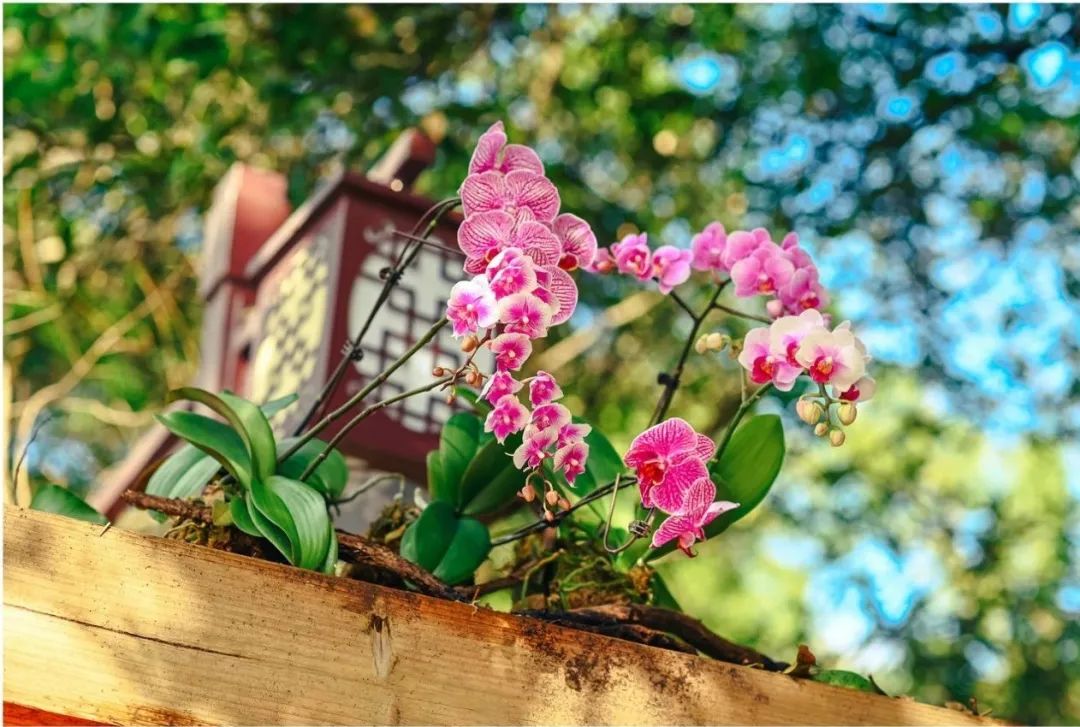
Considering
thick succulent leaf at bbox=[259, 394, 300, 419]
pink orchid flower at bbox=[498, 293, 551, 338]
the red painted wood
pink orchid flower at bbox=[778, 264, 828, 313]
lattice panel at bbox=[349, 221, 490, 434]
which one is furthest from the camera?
lattice panel at bbox=[349, 221, 490, 434]

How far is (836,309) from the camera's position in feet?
12.7

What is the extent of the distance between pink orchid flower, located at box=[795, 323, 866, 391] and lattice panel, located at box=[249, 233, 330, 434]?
2.20ft

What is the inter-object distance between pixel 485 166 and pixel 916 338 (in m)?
2.78

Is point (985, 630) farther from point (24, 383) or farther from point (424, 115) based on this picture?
point (24, 383)

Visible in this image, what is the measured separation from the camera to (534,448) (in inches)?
34.5

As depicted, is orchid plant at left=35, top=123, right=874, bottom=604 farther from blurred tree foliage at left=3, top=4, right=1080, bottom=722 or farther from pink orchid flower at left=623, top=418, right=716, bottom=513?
blurred tree foliage at left=3, top=4, right=1080, bottom=722

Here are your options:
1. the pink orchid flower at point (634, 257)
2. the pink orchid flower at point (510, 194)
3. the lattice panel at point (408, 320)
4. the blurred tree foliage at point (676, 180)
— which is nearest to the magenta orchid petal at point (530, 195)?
the pink orchid flower at point (510, 194)

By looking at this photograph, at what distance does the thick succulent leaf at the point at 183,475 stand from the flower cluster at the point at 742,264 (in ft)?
1.05

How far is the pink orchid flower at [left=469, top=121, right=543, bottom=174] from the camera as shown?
884mm

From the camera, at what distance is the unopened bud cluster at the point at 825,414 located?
2.85 ft

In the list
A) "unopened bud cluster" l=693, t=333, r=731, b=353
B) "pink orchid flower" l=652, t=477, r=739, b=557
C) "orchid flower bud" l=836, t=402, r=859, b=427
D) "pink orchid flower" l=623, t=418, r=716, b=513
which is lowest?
"pink orchid flower" l=652, t=477, r=739, b=557

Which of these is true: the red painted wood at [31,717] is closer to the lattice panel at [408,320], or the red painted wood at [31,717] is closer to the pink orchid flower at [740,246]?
the pink orchid flower at [740,246]

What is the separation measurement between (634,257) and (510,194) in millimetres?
225

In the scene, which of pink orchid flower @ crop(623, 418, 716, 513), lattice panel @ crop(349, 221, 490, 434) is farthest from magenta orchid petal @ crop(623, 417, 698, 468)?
lattice panel @ crop(349, 221, 490, 434)
